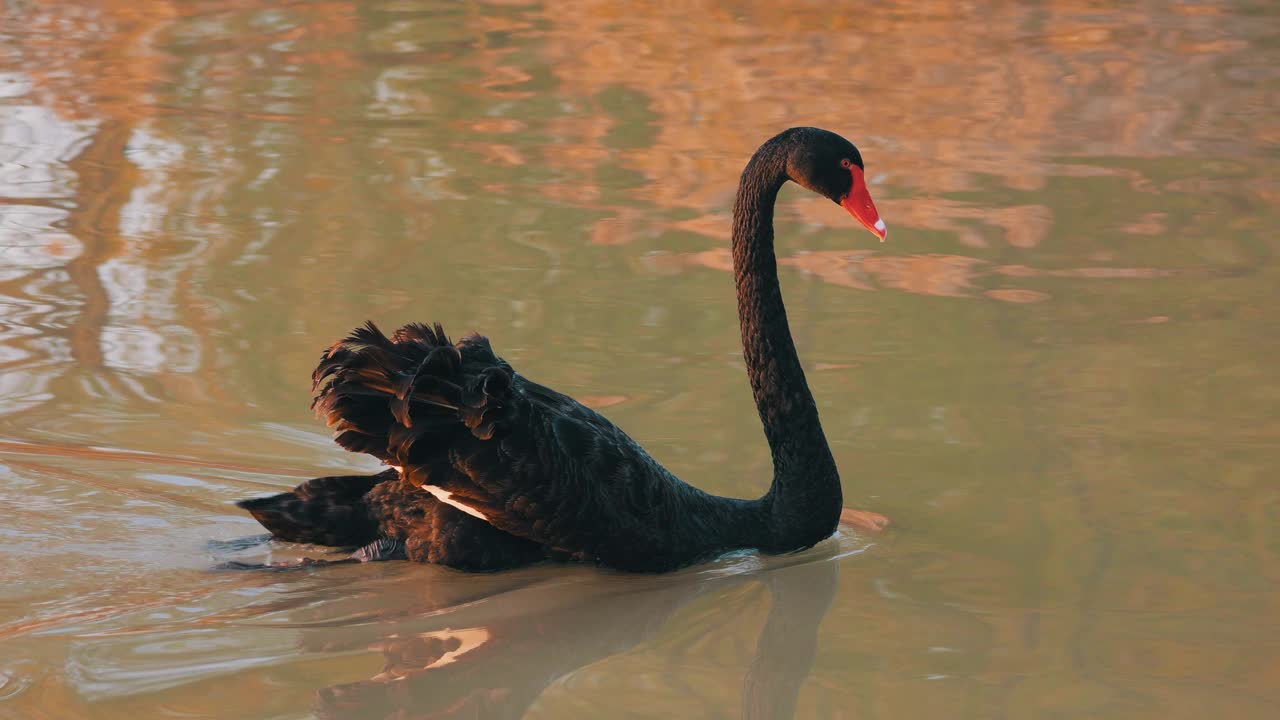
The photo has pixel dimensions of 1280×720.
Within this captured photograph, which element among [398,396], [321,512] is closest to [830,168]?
[398,396]

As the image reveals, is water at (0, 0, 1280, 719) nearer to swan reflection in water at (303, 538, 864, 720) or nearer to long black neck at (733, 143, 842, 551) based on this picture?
swan reflection in water at (303, 538, 864, 720)

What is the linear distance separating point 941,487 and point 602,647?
1.43 m

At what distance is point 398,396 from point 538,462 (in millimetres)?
399

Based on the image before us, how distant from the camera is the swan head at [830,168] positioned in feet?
14.1

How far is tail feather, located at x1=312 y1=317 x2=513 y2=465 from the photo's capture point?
3.74 meters

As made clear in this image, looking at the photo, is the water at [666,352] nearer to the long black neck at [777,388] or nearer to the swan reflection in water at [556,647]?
the swan reflection in water at [556,647]

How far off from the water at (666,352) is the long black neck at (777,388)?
13 cm

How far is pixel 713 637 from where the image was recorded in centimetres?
378

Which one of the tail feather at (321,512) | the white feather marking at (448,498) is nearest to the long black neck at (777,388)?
the white feather marking at (448,498)

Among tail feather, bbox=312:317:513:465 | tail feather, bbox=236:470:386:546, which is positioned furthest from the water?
tail feather, bbox=312:317:513:465

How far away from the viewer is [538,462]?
386 cm

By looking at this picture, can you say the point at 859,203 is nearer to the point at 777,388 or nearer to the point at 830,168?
the point at 830,168

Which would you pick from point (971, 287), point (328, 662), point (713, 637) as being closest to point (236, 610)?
point (328, 662)

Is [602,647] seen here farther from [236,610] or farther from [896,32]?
[896,32]
